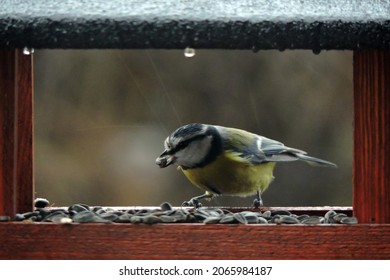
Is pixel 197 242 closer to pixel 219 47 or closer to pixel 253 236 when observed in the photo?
pixel 253 236

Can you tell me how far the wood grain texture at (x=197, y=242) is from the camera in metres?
3.32

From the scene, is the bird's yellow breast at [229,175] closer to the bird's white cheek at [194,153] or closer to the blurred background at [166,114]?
the bird's white cheek at [194,153]

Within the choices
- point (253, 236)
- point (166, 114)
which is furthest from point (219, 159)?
point (166, 114)

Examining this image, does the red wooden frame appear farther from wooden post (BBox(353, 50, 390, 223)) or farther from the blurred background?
the blurred background

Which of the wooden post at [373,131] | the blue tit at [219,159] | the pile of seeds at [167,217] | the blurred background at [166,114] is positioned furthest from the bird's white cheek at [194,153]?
the blurred background at [166,114]

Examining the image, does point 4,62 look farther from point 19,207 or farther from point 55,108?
point 55,108

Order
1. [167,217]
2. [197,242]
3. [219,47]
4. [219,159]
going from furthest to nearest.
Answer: [219,159], [167,217], [197,242], [219,47]

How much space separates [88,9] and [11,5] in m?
0.23

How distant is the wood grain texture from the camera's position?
3322mm

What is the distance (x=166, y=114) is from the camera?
7887 mm

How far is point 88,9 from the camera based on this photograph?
304cm

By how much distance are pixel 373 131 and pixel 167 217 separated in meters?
0.68

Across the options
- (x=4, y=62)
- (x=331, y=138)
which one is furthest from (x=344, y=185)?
(x=4, y=62)

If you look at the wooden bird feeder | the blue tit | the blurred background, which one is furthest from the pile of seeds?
the blurred background
